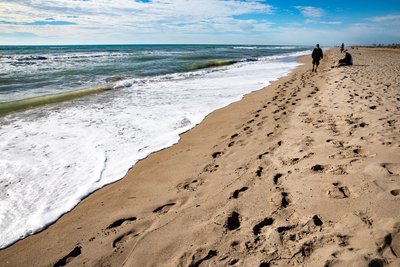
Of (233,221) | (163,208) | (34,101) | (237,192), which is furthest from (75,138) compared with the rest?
(34,101)


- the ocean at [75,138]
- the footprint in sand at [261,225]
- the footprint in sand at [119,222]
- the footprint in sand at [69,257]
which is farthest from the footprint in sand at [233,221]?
the ocean at [75,138]

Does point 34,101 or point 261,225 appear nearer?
point 261,225

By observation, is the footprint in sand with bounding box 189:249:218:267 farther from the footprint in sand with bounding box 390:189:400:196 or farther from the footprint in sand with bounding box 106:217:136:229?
the footprint in sand with bounding box 390:189:400:196

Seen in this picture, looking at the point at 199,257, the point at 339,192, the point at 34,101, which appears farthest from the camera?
the point at 34,101

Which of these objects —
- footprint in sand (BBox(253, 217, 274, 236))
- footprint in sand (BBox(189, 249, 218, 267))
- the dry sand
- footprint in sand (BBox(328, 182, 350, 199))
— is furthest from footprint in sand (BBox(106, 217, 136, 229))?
footprint in sand (BBox(328, 182, 350, 199))

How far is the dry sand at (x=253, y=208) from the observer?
2.56 meters

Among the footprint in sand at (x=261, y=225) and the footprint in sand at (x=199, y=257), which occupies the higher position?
the footprint in sand at (x=261, y=225)

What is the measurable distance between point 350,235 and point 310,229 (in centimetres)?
34

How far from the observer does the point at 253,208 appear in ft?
10.8

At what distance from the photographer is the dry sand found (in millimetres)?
2562

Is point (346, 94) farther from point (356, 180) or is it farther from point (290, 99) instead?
point (356, 180)

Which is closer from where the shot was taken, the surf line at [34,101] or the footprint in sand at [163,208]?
the footprint in sand at [163,208]

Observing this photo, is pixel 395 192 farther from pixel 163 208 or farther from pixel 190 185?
pixel 163 208

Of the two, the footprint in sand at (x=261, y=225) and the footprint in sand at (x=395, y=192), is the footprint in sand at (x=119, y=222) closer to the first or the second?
the footprint in sand at (x=261, y=225)
